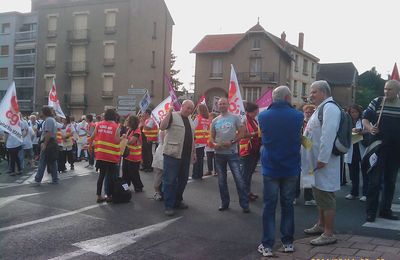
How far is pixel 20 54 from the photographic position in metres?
54.9

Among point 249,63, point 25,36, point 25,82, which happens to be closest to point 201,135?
point 249,63

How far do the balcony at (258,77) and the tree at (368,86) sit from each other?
22692mm

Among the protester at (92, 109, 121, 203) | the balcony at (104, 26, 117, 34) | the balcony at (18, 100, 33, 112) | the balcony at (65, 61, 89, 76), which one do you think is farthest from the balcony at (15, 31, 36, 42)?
the protester at (92, 109, 121, 203)

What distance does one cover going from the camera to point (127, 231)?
21.5ft

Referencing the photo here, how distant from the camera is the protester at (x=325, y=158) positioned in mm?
5543

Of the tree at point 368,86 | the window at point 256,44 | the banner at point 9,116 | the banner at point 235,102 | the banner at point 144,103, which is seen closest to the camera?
the banner at point 235,102

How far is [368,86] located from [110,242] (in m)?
73.7

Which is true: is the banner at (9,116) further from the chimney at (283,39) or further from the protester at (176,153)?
the chimney at (283,39)

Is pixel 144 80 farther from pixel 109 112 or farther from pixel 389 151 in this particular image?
pixel 389 151

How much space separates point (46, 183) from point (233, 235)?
21.1ft

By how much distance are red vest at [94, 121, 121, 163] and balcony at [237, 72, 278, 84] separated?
4123 cm

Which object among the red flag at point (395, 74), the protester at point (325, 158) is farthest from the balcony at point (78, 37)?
the protester at point (325, 158)

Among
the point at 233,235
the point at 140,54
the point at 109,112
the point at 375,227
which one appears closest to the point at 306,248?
the point at 233,235

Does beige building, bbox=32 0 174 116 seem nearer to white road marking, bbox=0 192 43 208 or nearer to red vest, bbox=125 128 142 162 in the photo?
red vest, bbox=125 128 142 162
